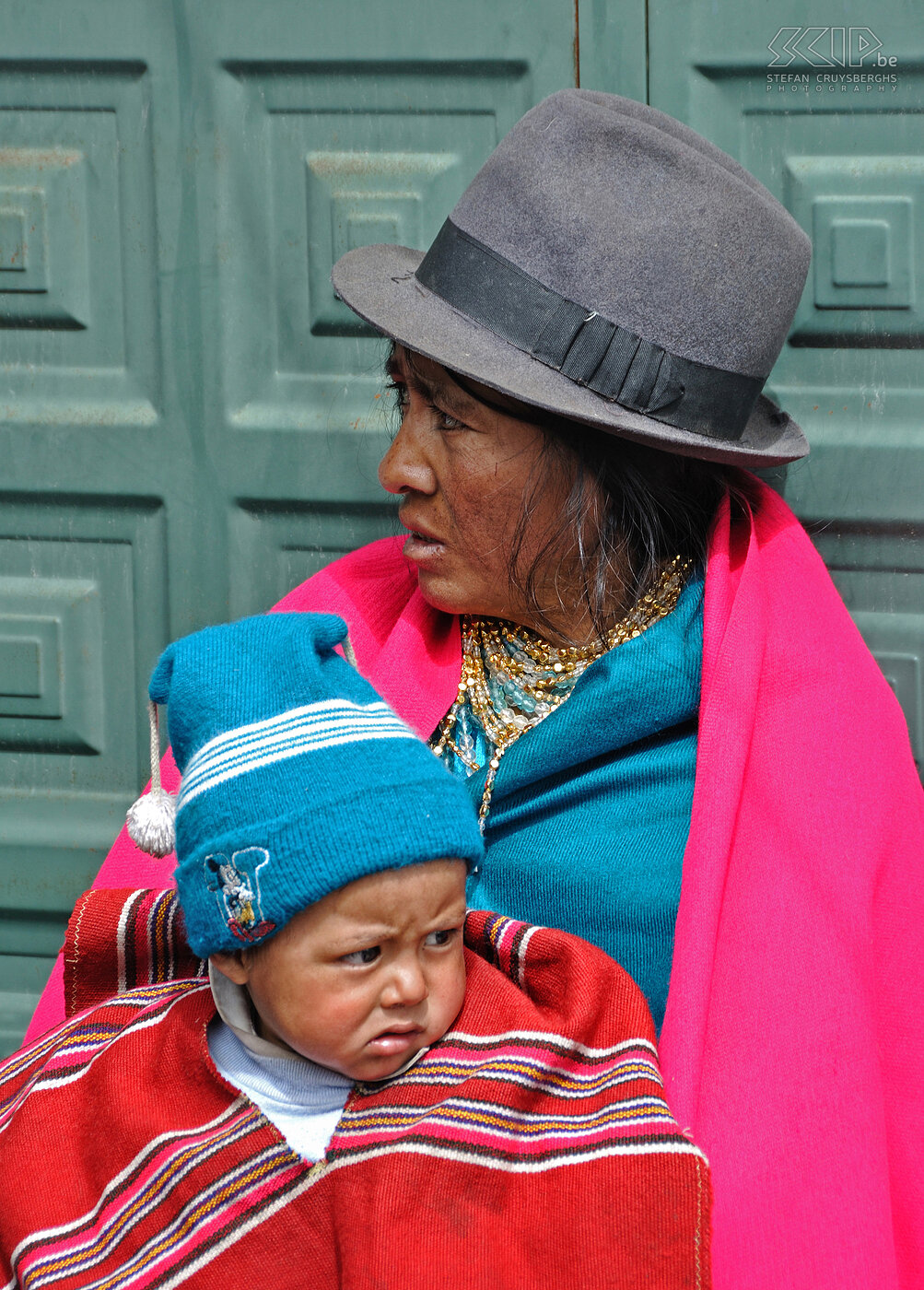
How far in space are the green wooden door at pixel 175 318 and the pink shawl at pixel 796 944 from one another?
1.97ft

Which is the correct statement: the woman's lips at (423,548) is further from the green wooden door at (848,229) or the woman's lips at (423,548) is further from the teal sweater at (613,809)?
the green wooden door at (848,229)

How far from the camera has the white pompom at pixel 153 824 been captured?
1396mm

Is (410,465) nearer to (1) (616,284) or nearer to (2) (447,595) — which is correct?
(2) (447,595)

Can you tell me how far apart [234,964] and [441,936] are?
22cm

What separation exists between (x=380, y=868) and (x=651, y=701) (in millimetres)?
563

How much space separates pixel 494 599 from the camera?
A: 1738mm

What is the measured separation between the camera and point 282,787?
1228mm

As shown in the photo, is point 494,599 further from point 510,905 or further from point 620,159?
point 620,159

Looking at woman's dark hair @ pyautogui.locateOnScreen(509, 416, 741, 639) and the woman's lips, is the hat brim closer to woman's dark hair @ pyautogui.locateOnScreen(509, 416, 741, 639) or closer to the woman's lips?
woman's dark hair @ pyautogui.locateOnScreen(509, 416, 741, 639)

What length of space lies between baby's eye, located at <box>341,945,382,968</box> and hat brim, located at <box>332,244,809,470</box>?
71 cm

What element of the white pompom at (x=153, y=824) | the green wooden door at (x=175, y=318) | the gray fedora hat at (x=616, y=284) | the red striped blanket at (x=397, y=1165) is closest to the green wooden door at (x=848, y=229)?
the green wooden door at (x=175, y=318)

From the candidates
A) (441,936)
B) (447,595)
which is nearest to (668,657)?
(447,595)

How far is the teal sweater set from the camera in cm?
160

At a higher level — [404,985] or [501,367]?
[501,367]
